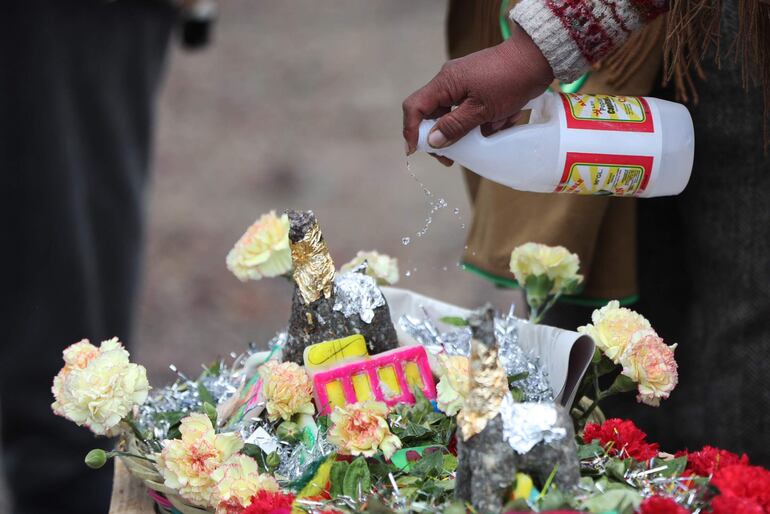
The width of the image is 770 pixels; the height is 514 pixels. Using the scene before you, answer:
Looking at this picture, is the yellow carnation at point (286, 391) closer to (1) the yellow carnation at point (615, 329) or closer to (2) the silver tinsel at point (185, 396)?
(2) the silver tinsel at point (185, 396)

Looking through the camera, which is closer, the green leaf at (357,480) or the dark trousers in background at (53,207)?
the green leaf at (357,480)

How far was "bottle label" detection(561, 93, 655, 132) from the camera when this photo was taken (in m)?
0.96

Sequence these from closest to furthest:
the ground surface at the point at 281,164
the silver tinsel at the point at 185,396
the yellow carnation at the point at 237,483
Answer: the yellow carnation at the point at 237,483 → the silver tinsel at the point at 185,396 → the ground surface at the point at 281,164

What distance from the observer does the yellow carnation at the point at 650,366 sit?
883mm

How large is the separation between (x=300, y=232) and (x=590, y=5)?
15.8 inches

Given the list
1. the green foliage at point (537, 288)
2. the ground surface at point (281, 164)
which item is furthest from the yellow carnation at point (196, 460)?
the ground surface at point (281, 164)

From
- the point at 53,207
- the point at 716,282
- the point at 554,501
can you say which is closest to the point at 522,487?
the point at 554,501

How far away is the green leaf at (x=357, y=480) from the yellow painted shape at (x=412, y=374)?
0.53 feet

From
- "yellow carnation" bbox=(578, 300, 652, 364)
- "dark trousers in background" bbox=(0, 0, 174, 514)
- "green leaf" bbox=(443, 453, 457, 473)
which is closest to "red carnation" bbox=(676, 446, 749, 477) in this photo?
"yellow carnation" bbox=(578, 300, 652, 364)

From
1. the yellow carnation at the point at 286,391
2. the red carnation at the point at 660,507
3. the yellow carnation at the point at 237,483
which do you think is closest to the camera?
the red carnation at the point at 660,507

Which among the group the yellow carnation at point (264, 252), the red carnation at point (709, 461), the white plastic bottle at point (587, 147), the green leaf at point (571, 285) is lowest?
the red carnation at point (709, 461)

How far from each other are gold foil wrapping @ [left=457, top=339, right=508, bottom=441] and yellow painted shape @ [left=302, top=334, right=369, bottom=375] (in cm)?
26

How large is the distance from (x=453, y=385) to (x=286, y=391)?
187mm

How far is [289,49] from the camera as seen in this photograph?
19.7ft
